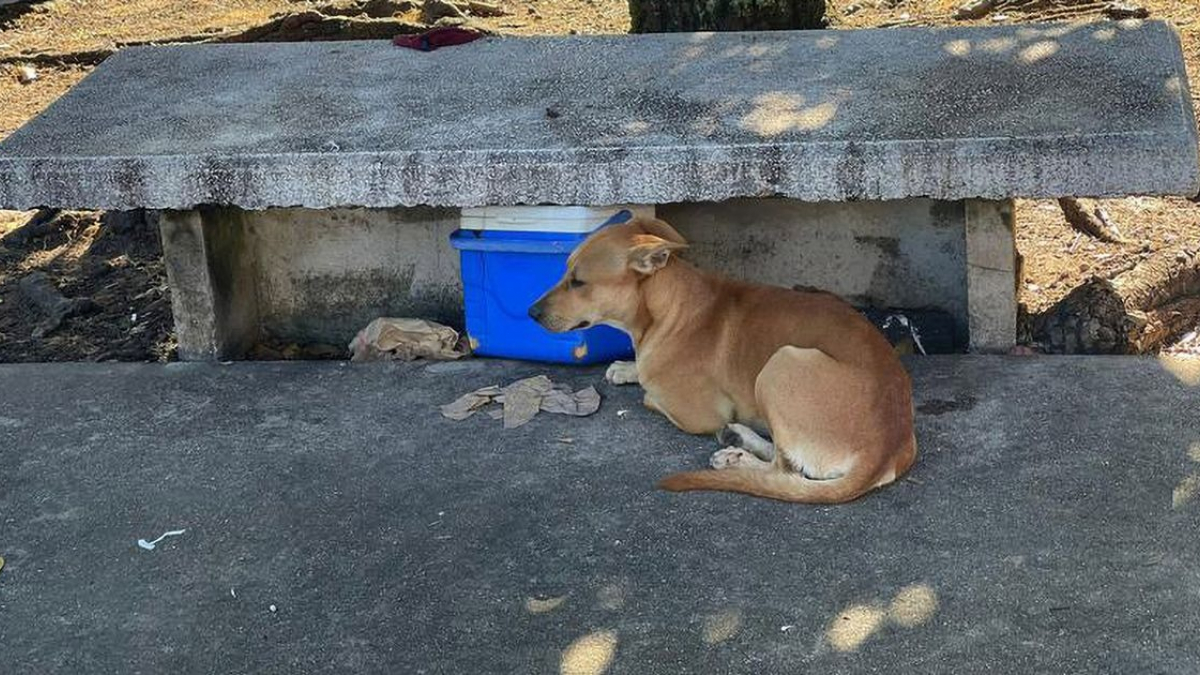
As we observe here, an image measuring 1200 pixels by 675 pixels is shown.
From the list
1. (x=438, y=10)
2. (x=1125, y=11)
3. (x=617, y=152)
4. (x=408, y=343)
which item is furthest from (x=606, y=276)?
(x=438, y=10)

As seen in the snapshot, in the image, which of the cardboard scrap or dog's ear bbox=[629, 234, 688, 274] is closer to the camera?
dog's ear bbox=[629, 234, 688, 274]

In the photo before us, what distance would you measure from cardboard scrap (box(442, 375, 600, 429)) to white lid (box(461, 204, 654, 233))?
2.01 feet

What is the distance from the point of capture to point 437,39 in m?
7.54

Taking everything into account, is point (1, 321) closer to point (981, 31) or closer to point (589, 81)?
point (589, 81)

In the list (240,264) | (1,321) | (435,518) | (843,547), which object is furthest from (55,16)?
(843,547)

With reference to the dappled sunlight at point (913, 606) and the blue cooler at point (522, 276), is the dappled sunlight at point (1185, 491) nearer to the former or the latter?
the dappled sunlight at point (913, 606)

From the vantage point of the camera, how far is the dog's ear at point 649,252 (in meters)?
5.64


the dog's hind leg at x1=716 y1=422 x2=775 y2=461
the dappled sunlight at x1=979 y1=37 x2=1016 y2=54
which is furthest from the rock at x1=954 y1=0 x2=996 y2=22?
the dog's hind leg at x1=716 y1=422 x2=775 y2=461

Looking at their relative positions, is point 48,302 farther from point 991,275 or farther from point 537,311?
point 991,275

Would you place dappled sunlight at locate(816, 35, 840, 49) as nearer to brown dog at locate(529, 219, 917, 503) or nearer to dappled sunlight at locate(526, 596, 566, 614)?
brown dog at locate(529, 219, 917, 503)

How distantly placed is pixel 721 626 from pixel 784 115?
2346mm

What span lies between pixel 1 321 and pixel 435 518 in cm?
359

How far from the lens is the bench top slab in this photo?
5.61 m

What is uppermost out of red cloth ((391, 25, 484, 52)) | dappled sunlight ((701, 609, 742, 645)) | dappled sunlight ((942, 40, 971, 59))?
red cloth ((391, 25, 484, 52))
